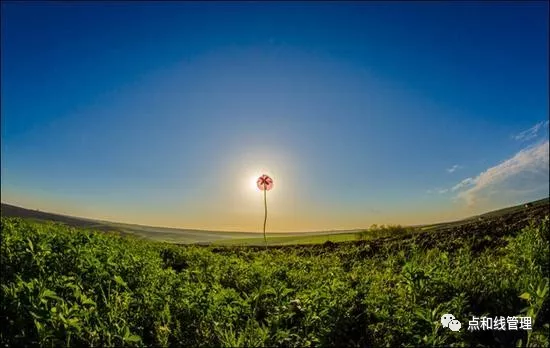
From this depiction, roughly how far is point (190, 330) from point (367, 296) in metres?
2.26

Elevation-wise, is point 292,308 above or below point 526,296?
below

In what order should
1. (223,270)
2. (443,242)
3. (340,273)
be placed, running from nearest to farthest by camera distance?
(340,273), (223,270), (443,242)

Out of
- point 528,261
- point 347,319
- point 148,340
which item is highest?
point 528,261

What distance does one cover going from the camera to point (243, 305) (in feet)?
16.8

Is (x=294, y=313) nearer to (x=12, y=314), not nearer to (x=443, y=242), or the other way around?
(x=12, y=314)

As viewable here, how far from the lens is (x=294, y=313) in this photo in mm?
4969

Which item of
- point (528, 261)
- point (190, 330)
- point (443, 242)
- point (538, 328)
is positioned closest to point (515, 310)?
point (538, 328)

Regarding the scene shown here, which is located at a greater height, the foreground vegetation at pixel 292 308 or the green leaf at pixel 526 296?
the green leaf at pixel 526 296

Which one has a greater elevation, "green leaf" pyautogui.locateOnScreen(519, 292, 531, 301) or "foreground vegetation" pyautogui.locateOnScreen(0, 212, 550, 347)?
"green leaf" pyautogui.locateOnScreen(519, 292, 531, 301)

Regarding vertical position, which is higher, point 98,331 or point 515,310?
point 515,310

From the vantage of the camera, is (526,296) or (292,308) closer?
(526,296)

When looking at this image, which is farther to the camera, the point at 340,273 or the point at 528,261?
the point at 340,273

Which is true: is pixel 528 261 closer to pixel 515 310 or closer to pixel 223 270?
A: pixel 515 310

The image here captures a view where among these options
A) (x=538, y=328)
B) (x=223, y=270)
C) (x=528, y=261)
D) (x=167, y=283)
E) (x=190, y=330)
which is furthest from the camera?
(x=223, y=270)
